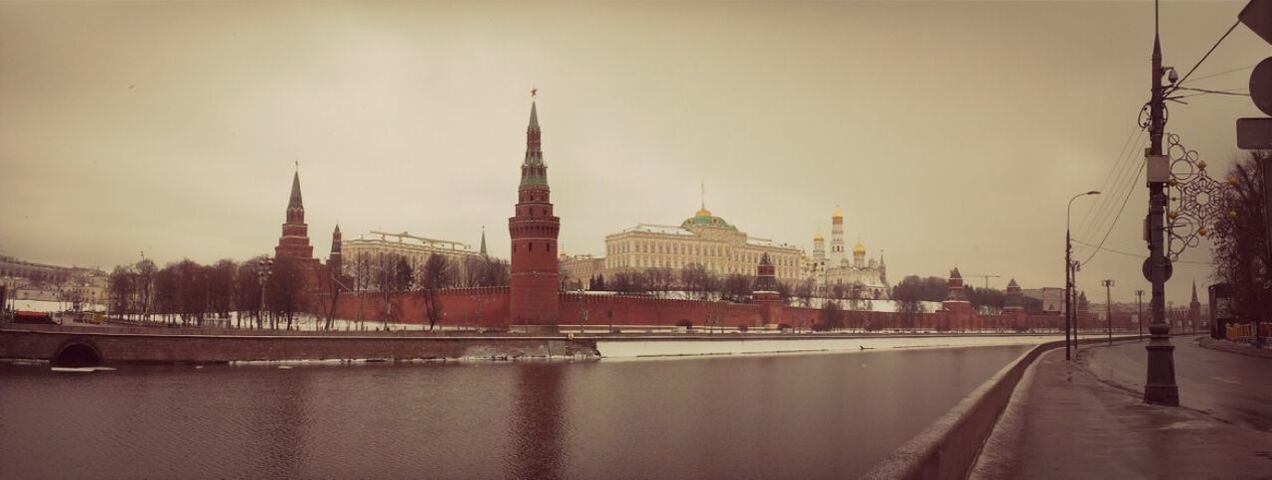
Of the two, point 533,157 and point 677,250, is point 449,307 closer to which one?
point 533,157

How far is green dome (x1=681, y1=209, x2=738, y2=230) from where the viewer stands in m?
140

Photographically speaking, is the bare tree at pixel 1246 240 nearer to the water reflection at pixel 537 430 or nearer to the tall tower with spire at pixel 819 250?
the water reflection at pixel 537 430

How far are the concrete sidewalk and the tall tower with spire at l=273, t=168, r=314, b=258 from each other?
7944 centimetres

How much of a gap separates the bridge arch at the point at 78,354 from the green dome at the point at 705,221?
107 m

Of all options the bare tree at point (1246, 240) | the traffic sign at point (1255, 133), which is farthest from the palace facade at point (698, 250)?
the traffic sign at point (1255, 133)

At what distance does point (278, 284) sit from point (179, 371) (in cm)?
3012

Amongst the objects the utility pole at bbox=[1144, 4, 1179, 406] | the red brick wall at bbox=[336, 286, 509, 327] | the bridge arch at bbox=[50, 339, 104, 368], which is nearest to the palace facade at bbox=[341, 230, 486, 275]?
the red brick wall at bbox=[336, 286, 509, 327]

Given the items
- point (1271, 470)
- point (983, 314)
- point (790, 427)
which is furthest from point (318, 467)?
point (983, 314)

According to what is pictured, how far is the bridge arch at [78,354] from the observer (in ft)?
118

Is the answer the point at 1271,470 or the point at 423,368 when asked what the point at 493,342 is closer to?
the point at 423,368

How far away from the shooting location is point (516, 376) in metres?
37.3

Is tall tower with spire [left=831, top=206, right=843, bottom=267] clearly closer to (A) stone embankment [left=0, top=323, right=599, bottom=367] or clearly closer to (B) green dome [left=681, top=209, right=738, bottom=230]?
(B) green dome [left=681, top=209, right=738, bottom=230]

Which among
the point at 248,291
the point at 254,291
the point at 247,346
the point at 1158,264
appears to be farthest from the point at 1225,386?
the point at 248,291

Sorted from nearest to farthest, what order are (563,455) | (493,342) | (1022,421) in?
1. (1022,421)
2. (563,455)
3. (493,342)
